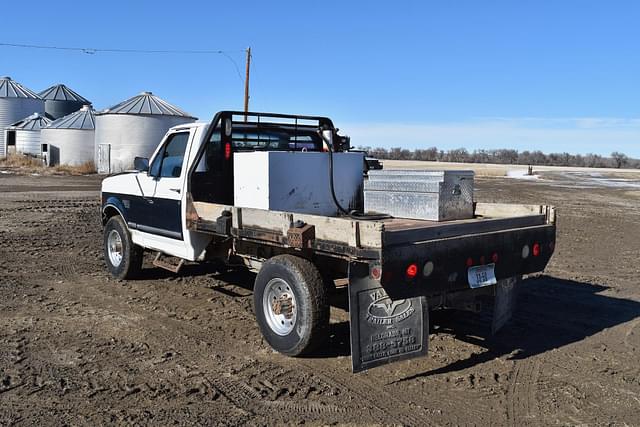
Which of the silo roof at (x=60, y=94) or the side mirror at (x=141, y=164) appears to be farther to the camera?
the silo roof at (x=60, y=94)

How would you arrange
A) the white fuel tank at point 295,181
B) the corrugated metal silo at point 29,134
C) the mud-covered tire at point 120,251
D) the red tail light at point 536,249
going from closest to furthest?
the red tail light at point 536,249 → the white fuel tank at point 295,181 → the mud-covered tire at point 120,251 → the corrugated metal silo at point 29,134

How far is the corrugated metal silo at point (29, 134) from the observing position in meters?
50.0

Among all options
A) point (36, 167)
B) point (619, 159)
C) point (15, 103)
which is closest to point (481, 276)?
point (36, 167)

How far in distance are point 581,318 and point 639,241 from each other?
7144 mm

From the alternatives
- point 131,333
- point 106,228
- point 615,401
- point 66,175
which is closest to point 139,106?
point 66,175

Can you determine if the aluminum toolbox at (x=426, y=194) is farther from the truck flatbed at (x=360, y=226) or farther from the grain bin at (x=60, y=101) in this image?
the grain bin at (x=60, y=101)

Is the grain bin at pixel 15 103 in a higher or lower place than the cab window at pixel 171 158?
higher

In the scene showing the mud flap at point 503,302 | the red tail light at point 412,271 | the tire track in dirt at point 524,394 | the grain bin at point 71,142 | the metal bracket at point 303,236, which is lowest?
the tire track in dirt at point 524,394

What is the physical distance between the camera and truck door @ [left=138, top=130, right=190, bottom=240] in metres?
7.29

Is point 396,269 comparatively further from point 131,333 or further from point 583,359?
point 131,333

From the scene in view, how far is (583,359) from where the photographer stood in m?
5.66

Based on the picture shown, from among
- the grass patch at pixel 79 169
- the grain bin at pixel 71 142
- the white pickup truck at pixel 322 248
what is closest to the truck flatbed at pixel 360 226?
the white pickup truck at pixel 322 248

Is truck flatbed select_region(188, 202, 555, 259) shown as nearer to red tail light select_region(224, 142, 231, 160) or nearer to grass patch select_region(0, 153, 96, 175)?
red tail light select_region(224, 142, 231, 160)

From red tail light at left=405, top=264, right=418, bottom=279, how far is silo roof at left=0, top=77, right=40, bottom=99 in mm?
59646
